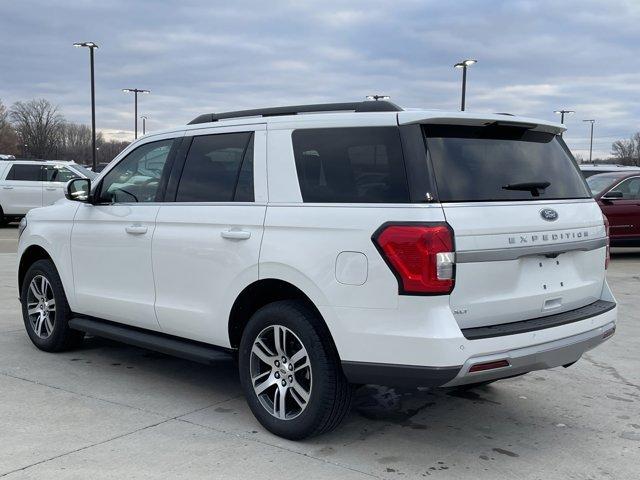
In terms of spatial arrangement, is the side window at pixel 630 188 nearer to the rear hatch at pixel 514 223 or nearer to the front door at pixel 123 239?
the rear hatch at pixel 514 223

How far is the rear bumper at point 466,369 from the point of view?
3.41 meters

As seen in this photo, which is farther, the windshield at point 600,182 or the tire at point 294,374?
the windshield at point 600,182

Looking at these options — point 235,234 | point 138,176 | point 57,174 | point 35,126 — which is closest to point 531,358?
point 235,234

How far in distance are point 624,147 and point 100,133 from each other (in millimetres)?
76557

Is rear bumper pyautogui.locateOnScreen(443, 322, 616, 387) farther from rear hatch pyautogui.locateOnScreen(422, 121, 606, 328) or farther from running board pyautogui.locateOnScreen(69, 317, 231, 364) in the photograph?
running board pyautogui.locateOnScreen(69, 317, 231, 364)

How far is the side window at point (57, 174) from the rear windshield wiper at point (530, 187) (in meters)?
17.3

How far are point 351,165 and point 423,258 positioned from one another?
774mm

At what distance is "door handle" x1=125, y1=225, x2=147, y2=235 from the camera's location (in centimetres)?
484

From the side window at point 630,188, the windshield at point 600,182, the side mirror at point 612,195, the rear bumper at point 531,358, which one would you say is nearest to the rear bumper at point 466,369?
the rear bumper at point 531,358

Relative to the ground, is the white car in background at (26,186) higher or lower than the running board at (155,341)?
higher

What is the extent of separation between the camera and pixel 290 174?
4094 mm

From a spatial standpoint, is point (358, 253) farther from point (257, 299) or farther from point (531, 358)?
point (531, 358)

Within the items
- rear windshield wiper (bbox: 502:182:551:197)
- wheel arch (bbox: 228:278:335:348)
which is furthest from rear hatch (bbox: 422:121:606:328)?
wheel arch (bbox: 228:278:335:348)

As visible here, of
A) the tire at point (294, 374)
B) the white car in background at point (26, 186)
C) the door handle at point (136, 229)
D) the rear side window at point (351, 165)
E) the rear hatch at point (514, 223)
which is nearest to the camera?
the rear hatch at point (514, 223)
